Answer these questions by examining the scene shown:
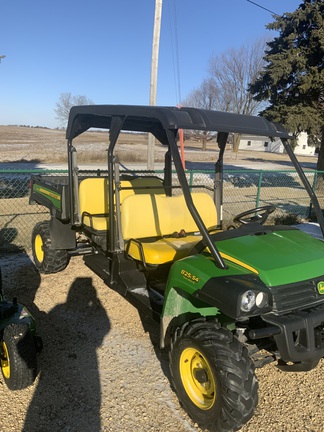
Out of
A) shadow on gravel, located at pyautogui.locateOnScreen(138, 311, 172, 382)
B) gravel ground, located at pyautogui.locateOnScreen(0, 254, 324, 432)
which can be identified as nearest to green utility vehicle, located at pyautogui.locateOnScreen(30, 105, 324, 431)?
gravel ground, located at pyautogui.locateOnScreen(0, 254, 324, 432)

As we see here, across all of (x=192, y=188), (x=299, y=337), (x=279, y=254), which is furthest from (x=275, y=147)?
(x=299, y=337)

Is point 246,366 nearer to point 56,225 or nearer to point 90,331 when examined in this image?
point 90,331

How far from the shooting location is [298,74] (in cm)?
1304

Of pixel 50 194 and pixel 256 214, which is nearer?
pixel 256 214

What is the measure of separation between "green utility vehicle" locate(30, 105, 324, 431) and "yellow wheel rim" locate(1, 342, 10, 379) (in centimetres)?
112

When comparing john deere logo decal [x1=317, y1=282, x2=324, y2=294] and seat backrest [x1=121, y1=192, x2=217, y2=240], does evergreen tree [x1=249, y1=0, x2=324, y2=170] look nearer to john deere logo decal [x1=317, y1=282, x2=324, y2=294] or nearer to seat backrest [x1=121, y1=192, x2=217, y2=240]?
seat backrest [x1=121, y1=192, x2=217, y2=240]

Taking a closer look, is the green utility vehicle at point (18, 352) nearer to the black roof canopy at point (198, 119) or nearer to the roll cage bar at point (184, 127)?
the roll cage bar at point (184, 127)

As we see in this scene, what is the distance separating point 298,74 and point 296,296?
12.6 meters

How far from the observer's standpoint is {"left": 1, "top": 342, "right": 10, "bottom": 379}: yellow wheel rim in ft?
8.86

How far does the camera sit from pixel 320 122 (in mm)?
12562

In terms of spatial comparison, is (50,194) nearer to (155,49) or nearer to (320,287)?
(320,287)

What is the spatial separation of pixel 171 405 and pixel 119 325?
120cm

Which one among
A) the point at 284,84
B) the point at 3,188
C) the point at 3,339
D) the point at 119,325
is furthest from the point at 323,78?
the point at 3,339

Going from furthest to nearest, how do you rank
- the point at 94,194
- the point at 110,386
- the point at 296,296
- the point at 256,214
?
the point at 94,194 → the point at 256,214 → the point at 110,386 → the point at 296,296
